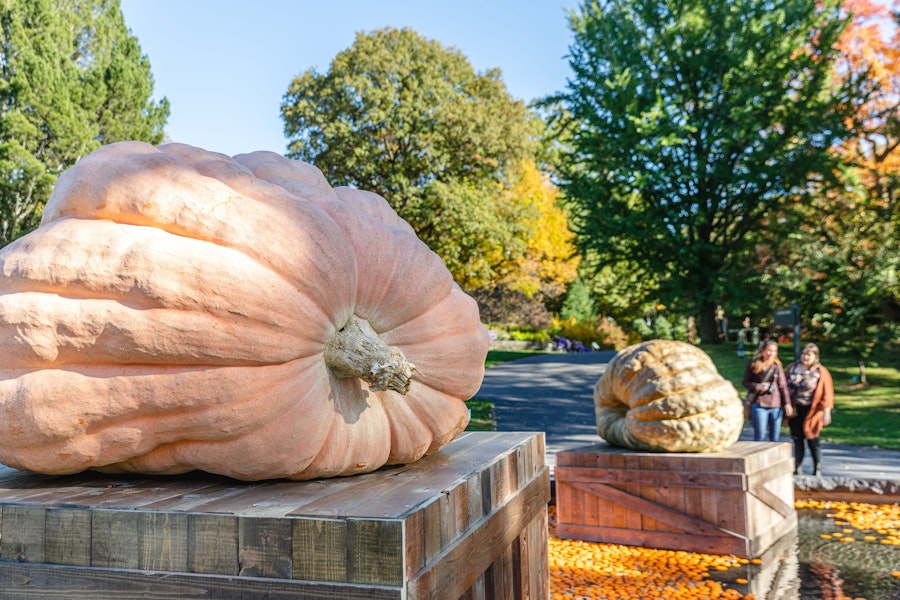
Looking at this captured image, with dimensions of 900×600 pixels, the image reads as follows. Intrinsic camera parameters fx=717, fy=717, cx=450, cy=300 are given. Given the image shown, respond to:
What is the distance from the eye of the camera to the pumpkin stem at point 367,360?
2.23 metres

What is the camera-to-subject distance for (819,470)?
811 centimetres

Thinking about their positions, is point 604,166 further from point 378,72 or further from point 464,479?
point 464,479

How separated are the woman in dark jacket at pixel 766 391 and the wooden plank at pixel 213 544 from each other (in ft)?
25.1

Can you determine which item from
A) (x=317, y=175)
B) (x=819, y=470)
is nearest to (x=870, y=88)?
(x=819, y=470)

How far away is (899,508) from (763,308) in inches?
679

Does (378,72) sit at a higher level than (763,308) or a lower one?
higher

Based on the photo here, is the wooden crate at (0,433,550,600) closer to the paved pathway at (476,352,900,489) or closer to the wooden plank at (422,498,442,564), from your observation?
the wooden plank at (422,498,442,564)

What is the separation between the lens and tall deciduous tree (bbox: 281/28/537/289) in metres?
21.6

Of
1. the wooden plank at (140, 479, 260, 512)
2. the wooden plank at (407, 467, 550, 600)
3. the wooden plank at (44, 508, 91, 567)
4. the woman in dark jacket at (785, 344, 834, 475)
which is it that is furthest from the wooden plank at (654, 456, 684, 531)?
the wooden plank at (44, 508, 91, 567)

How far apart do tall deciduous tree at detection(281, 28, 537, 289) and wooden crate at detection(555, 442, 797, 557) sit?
15815mm

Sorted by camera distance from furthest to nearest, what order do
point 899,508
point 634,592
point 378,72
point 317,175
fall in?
1. point 378,72
2. point 899,508
3. point 634,592
4. point 317,175

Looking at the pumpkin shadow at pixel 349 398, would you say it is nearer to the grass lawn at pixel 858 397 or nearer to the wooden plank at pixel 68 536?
the wooden plank at pixel 68 536

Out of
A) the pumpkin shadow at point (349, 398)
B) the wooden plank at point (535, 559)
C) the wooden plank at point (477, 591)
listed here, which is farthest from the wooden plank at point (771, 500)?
the pumpkin shadow at point (349, 398)

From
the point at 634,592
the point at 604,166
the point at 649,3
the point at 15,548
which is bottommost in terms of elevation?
the point at 634,592
